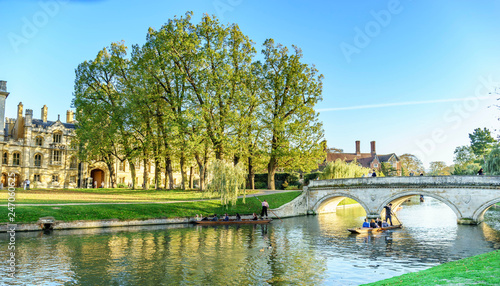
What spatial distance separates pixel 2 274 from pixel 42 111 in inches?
2495

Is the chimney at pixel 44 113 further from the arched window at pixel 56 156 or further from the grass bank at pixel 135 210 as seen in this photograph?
the grass bank at pixel 135 210

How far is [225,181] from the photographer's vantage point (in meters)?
37.9

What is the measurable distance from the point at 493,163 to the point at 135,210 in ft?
136

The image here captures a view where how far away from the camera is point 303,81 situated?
166 ft

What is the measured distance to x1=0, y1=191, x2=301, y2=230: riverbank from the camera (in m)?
29.3

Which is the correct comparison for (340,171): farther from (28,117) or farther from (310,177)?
(28,117)

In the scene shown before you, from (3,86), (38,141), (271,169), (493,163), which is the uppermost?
(3,86)

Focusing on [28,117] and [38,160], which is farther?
[38,160]

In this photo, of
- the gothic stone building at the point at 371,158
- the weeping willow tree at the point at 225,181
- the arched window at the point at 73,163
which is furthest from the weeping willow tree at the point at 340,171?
the gothic stone building at the point at 371,158

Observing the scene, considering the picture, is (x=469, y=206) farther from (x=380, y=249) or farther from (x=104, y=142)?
(x=104, y=142)

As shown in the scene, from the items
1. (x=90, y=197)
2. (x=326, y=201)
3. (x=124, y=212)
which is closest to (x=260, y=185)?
(x=326, y=201)

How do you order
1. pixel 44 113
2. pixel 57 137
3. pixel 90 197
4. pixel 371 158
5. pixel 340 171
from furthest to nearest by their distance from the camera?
1. pixel 371 158
2. pixel 44 113
3. pixel 57 137
4. pixel 340 171
5. pixel 90 197

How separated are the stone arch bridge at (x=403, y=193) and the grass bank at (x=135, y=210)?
11.1ft

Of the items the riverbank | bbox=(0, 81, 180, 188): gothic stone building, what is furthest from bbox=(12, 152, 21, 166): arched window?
the riverbank
